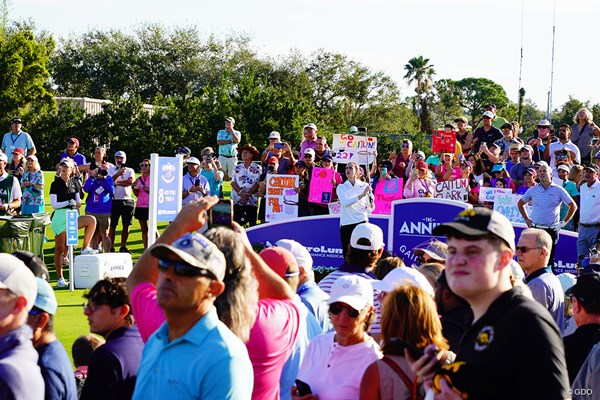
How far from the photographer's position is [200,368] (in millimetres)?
3697

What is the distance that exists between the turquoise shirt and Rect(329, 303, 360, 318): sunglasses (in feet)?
4.47

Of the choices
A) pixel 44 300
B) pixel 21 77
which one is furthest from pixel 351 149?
pixel 21 77

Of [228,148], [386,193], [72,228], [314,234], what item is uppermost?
[228,148]

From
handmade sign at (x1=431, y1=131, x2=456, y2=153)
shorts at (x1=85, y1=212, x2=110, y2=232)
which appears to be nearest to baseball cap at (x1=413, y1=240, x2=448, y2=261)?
shorts at (x1=85, y1=212, x2=110, y2=232)

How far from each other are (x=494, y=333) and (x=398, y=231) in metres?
13.9

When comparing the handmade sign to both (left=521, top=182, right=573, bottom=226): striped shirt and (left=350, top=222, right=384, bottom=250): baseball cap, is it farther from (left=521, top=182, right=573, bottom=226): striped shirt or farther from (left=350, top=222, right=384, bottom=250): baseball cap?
(left=350, top=222, right=384, bottom=250): baseball cap

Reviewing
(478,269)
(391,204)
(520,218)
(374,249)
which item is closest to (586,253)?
(520,218)

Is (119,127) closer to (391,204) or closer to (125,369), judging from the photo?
(391,204)

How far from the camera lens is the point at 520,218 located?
1762cm

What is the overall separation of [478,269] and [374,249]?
4.38m

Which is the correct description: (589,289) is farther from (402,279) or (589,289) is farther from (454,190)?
(454,190)

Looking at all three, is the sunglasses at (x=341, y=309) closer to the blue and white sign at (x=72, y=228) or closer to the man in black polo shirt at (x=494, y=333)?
the man in black polo shirt at (x=494, y=333)

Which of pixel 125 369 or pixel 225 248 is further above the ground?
pixel 225 248

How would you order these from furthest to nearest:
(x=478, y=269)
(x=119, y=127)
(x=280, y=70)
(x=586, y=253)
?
(x=280, y=70) < (x=119, y=127) < (x=586, y=253) < (x=478, y=269)
